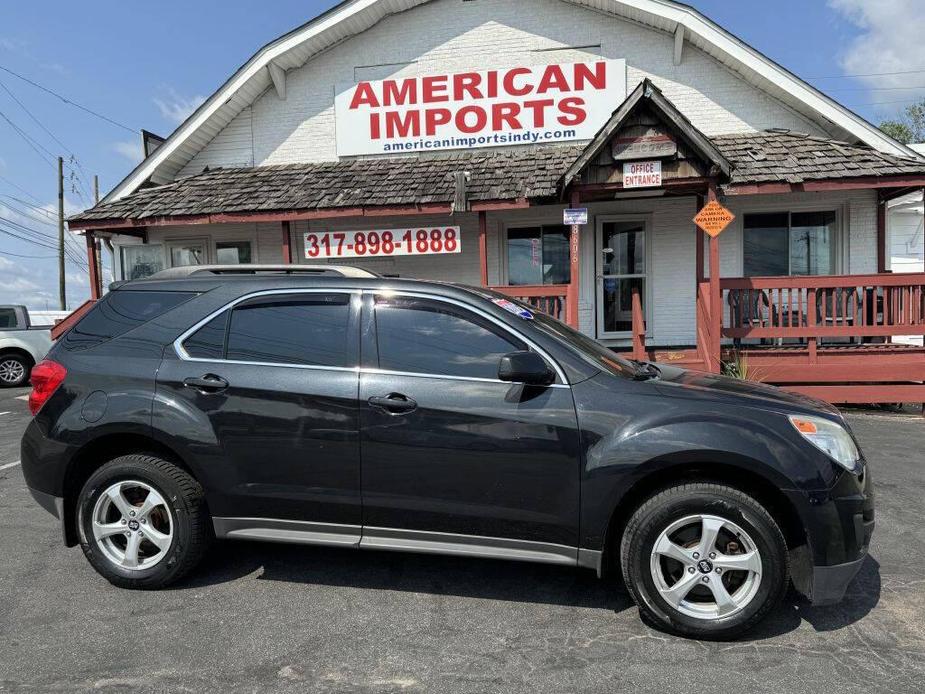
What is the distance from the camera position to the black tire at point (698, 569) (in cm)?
290

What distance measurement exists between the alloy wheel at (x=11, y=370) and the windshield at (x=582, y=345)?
13454mm

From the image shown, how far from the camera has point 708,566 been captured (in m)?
2.96

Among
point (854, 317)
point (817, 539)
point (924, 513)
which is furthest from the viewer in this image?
point (854, 317)

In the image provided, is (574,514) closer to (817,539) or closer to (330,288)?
(817,539)

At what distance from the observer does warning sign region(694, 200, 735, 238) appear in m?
8.58

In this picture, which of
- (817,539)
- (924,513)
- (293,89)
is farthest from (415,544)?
(293,89)

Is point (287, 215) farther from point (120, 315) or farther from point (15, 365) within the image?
point (15, 365)

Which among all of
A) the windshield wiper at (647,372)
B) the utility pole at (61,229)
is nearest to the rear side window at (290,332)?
the windshield wiper at (647,372)

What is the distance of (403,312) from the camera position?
134 inches

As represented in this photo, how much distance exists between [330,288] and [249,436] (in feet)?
2.98

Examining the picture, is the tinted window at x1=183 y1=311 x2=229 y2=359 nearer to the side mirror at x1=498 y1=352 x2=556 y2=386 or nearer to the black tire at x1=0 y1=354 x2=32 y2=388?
the side mirror at x1=498 y1=352 x2=556 y2=386

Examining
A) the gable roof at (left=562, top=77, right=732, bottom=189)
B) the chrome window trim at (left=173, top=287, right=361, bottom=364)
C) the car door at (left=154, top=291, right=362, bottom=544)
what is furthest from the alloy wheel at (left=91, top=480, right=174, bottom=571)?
the gable roof at (left=562, top=77, right=732, bottom=189)

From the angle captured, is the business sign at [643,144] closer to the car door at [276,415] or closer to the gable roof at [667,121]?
the gable roof at [667,121]

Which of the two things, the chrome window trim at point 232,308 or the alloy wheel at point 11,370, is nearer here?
the chrome window trim at point 232,308
